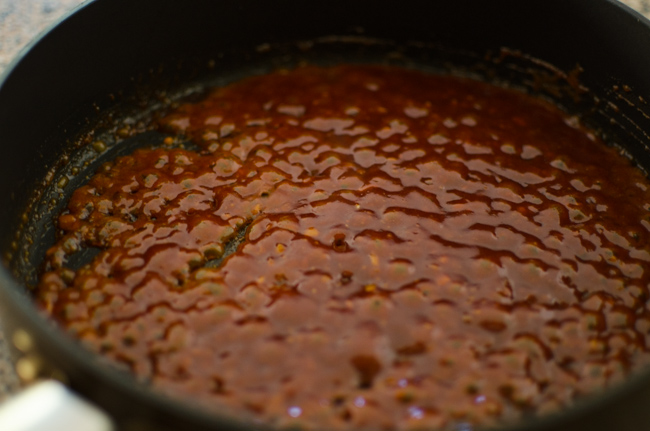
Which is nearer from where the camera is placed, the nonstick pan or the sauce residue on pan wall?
the sauce residue on pan wall

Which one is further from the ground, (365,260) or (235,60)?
(235,60)

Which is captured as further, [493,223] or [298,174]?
[298,174]

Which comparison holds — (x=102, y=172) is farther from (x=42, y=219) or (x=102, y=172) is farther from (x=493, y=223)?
(x=493, y=223)

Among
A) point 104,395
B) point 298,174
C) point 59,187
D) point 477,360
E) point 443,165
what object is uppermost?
point 443,165

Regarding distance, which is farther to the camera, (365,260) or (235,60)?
(235,60)

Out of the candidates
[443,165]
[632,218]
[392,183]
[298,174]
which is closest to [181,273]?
[298,174]
